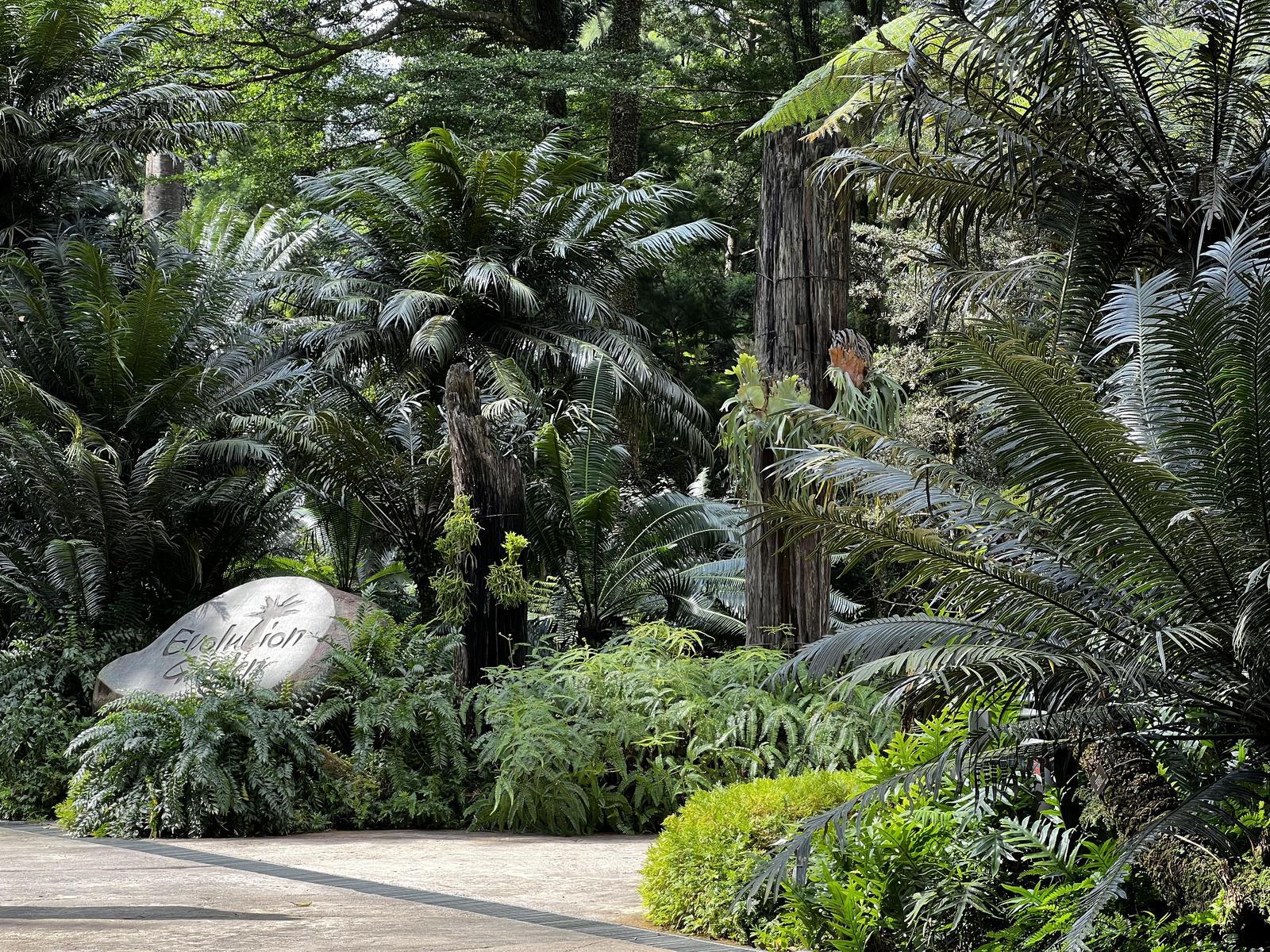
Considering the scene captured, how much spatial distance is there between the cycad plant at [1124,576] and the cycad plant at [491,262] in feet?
35.4

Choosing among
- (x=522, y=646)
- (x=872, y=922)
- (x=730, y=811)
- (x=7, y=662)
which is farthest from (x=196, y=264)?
(x=872, y=922)

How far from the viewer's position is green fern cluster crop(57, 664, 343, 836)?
7.86 metres

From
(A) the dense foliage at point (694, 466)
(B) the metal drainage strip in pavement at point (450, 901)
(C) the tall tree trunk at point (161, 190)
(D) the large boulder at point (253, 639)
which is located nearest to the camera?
(A) the dense foliage at point (694, 466)

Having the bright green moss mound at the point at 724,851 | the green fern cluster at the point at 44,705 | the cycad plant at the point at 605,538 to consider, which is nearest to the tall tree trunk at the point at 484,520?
the cycad plant at the point at 605,538

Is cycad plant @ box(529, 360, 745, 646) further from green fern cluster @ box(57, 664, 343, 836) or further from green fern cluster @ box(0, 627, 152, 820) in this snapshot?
green fern cluster @ box(0, 627, 152, 820)

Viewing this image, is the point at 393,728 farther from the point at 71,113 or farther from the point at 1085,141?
the point at 71,113

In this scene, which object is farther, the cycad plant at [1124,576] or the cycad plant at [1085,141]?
the cycad plant at [1085,141]

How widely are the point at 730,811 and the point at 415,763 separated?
162 inches

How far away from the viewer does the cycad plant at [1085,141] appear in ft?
19.4

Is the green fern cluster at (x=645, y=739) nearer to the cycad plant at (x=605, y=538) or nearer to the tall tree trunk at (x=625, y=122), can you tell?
the cycad plant at (x=605, y=538)

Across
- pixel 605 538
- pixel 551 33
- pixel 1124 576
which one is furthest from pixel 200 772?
pixel 551 33

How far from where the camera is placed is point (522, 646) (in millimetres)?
10273

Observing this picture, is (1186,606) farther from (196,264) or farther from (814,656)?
(196,264)

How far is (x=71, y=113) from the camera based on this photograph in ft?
49.5
